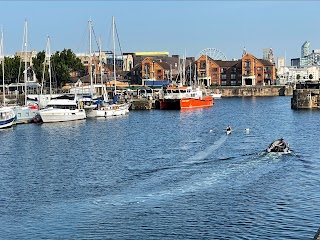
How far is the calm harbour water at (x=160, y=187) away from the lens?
31.0 metres

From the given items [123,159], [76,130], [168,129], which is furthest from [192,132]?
[123,159]

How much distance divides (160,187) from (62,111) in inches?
2169

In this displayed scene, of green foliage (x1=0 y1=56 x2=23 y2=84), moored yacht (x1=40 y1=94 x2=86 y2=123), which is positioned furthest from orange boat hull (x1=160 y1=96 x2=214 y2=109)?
green foliage (x1=0 y1=56 x2=23 y2=84)

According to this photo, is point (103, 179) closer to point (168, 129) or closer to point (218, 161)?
point (218, 161)

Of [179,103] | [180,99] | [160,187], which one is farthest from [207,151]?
[179,103]

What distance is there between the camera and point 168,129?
269 feet

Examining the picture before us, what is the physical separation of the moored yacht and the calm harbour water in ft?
65.2

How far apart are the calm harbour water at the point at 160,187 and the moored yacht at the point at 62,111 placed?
782 inches

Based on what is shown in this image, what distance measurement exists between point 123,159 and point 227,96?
465 feet

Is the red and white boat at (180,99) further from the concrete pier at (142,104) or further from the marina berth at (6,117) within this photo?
the marina berth at (6,117)

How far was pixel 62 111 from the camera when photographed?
93188mm

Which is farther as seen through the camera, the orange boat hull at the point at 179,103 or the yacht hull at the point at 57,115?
the orange boat hull at the point at 179,103

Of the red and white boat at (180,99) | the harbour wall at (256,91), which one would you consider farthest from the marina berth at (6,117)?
the harbour wall at (256,91)

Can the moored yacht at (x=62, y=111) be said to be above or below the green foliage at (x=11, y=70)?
below
